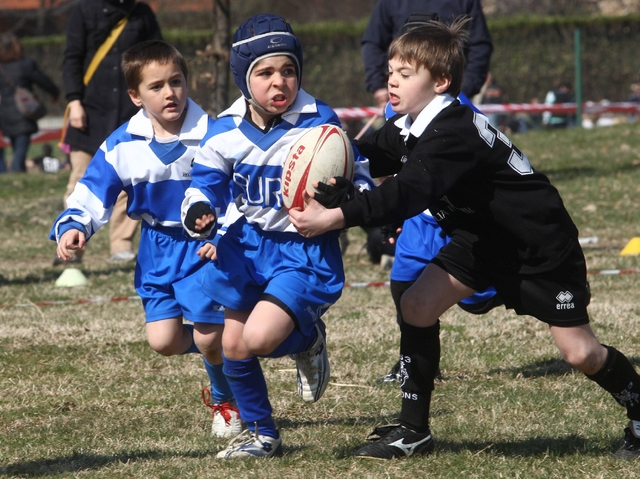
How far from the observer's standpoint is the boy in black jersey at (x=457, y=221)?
3.62m

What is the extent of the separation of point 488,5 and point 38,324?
3402 cm

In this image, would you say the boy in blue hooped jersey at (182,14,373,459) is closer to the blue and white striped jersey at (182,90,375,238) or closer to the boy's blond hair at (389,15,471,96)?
the blue and white striped jersey at (182,90,375,238)

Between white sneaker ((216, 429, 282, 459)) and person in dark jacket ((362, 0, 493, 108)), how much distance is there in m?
3.16

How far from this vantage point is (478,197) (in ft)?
12.5

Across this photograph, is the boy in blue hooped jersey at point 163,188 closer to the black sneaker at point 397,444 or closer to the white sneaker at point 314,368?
the white sneaker at point 314,368

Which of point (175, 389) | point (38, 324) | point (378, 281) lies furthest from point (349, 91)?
point (175, 389)

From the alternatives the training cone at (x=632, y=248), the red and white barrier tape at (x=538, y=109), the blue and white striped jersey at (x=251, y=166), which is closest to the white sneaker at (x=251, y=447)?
the blue and white striped jersey at (x=251, y=166)

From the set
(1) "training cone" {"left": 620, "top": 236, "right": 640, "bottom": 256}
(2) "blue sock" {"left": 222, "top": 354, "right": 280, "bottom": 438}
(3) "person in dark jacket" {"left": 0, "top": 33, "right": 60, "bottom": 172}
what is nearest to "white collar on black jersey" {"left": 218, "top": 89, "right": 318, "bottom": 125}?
(2) "blue sock" {"left": 222, "top": 354, "right": 280, "bottom": 438}

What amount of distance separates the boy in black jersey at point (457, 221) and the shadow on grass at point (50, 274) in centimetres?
560

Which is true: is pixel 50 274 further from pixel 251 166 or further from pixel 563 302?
pixel 563 302

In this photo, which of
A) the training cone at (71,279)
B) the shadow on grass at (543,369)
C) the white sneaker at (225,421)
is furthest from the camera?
the training cone at (71,279)

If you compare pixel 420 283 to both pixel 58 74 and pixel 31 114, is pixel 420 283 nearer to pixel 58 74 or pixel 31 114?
pixel 31 114

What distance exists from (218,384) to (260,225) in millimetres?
1006

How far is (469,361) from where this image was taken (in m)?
5.68
